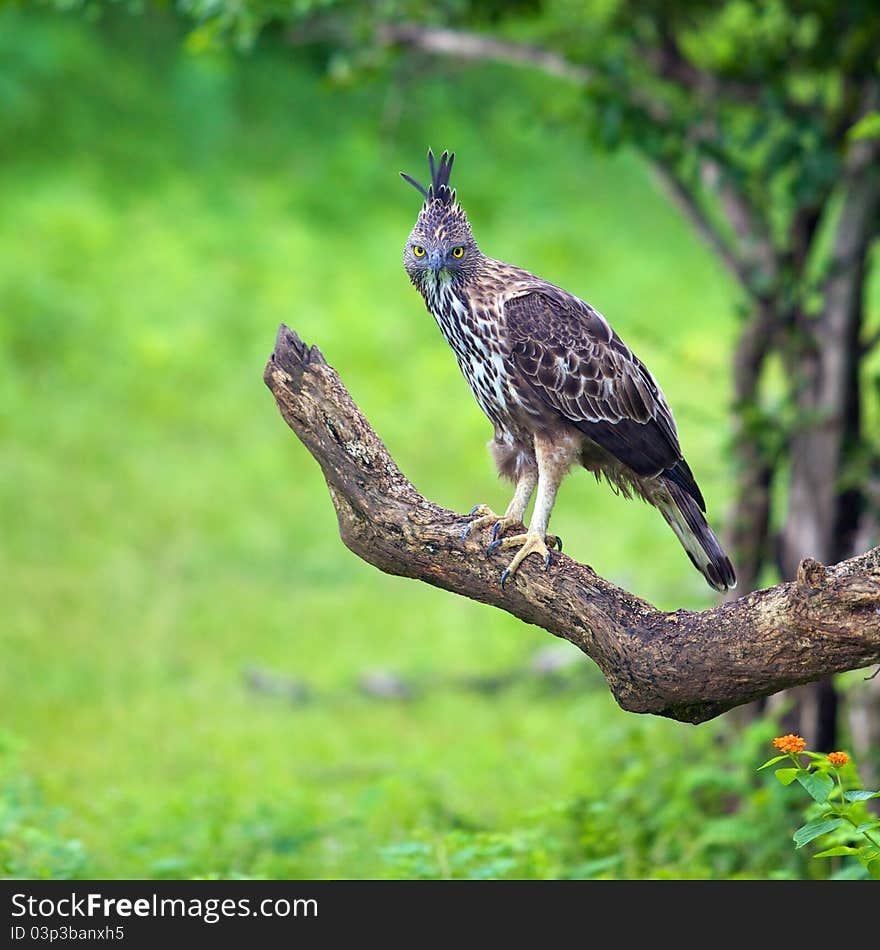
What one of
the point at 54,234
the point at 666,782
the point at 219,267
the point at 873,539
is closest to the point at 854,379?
the point at 873,539

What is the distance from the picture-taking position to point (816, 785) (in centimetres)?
271

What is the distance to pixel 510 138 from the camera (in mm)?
9180

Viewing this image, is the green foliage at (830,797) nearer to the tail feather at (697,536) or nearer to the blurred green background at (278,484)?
the tail feather at (697,536)

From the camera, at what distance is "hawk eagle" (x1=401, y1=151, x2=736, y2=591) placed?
274 cm

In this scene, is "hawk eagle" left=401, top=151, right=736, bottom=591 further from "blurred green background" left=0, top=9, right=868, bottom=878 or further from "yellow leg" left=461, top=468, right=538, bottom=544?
"blurred green background" left=0, top=9, right=868, bottom=878

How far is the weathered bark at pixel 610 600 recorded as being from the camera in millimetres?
2527

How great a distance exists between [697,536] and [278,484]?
6801 millimetres

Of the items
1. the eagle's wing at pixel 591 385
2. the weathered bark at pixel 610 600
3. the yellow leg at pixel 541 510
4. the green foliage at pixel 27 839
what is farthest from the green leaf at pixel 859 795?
the green foliage at pixel 27 839

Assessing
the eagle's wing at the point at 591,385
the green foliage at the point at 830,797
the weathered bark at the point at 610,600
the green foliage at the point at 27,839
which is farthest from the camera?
the green foliage at the point at 27,839

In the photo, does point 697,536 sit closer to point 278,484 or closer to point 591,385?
point 591,385

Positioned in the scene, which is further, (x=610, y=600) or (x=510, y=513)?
(x=510, y=513)

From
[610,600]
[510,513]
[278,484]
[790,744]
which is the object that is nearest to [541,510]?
[510,513]

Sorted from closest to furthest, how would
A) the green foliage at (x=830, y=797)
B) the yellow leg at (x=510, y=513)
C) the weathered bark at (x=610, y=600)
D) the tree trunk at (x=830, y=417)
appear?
the weathered bark at (x=610, y=600)
the green foliage at (x=830, y=797)
the yellow leg at (x=510, y=513)
the tree trunk at (x=830, y=417)

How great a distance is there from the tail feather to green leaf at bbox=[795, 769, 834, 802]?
1.35ft
